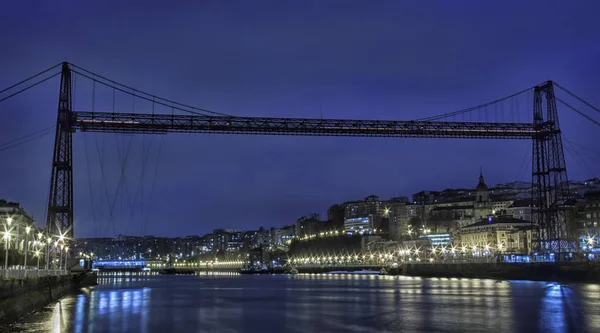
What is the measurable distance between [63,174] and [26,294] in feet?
52.3

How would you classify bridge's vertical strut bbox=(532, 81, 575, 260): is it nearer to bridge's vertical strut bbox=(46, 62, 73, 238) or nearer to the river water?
the river water

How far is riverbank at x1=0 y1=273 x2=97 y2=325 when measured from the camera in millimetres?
23328

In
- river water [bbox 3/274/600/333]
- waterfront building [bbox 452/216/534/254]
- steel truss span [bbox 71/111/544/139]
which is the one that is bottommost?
river water [bbox 3/274/600/333]

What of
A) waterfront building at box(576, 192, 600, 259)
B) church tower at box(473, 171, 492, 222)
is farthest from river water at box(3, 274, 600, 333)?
church tower at box(473, 171, 492, 222)

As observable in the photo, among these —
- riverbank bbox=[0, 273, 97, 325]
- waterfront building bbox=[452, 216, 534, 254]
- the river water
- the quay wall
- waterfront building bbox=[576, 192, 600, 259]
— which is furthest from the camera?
waterfront building bbox=[452, 216, 534, 254]

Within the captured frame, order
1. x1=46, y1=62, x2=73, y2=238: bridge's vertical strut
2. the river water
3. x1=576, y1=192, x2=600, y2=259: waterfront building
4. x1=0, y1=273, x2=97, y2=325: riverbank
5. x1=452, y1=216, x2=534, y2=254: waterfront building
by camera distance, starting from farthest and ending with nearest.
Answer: x1=452, y1=216, x2=534, y2=254: waterfront building < x1=576, y1=192, x2=600, y2=259: waterfront building < x1=46, y1=62, x2=73, y2=238: bridge's vertical strut < the river water < x1=0, y1=273, x2=97, y2=325: riverbank

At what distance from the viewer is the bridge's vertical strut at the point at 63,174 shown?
4194 cm

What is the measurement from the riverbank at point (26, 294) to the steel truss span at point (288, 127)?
39.7 ft

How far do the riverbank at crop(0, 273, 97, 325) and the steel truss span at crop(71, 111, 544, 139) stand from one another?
39.7ft

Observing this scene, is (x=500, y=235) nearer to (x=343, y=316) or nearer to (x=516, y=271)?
(x=516, y=271)

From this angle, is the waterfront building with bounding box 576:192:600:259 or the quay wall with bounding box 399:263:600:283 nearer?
the quay wall with bounding box 399:263:600:283

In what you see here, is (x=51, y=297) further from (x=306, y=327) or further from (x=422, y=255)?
(x=422, y=255)

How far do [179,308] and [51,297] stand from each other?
8.38m

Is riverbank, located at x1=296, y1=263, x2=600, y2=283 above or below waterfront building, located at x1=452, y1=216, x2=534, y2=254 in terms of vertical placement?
below
